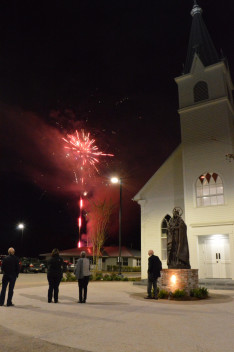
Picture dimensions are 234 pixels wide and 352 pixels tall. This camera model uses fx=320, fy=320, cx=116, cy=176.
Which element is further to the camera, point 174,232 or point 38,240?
point 38,240

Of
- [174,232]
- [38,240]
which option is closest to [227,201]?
[174,232]

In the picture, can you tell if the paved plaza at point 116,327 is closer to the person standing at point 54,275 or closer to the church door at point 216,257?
the person standing at point 54,275

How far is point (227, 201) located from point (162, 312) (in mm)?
11103

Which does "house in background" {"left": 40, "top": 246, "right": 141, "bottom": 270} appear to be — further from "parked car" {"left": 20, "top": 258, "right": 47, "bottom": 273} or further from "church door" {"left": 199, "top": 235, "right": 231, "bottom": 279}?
"church door" {"left": 199, "top": 235, "right": 231, "bottom": 279}

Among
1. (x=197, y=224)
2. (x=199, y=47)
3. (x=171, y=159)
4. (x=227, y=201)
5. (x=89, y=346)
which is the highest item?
(x=199, y=47)

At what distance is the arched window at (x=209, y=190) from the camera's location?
18500mm

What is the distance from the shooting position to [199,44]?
907 inches

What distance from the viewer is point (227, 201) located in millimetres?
17891

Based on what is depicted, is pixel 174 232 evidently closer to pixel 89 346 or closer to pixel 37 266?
pixel 89 346

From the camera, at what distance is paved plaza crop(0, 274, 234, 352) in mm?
5176

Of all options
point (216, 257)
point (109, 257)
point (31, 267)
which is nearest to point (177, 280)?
point (216, 257)

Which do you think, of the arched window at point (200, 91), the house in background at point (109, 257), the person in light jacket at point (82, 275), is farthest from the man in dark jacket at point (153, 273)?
the house in background at point (109, 257)

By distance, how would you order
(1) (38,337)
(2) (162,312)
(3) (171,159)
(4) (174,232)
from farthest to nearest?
(3) (171,159) → (4) (174,232) → (2) (162,312) → (1) (38,337)

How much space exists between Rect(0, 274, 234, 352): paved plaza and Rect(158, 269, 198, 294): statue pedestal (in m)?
1.77
